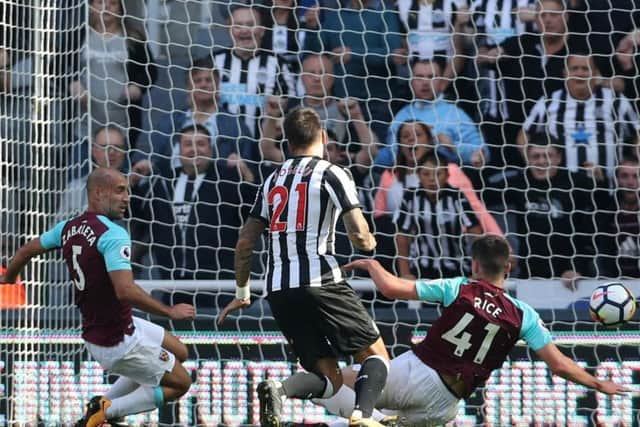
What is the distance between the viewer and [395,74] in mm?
10398

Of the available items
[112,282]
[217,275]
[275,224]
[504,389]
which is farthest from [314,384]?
[217,275]

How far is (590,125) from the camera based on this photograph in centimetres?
988

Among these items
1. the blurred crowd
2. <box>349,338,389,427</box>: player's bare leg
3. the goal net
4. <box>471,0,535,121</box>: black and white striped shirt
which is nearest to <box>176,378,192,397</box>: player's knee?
the goal net

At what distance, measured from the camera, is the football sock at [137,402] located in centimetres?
750

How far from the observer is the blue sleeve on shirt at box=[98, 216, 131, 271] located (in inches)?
282

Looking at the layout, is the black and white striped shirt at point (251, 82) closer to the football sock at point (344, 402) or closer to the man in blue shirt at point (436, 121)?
the man in blue shirt at point (436, 121)

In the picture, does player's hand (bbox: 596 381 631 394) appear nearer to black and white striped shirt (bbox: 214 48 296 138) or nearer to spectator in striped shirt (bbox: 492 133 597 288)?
spectator in striped shirt (bbox: 492 133 597 288)

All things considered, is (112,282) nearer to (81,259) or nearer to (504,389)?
(81,259)

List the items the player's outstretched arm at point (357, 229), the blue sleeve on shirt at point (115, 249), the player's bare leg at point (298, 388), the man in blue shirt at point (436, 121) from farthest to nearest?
1. the man in blue shirt at point (436, 121)
2. the blue sleeve on shirt at point (115, 249)
3. the player's outstretched arm at point (357, 229)
4. the player's bare leg at point (298, 388)

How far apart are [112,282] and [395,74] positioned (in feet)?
12.7

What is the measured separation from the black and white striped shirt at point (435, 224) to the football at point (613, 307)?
7.94ft

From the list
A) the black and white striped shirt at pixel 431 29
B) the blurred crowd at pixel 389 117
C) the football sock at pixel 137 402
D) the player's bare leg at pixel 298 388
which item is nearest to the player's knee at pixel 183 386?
the football sock at pixel 137 402

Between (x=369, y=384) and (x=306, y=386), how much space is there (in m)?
0.31

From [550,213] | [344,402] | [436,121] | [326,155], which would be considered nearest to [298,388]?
[344,402]
